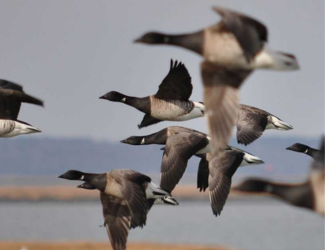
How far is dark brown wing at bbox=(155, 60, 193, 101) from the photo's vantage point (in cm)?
2327

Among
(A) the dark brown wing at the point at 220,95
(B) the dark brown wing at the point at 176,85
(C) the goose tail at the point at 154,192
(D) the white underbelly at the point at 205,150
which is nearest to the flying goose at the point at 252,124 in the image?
(D) the white underbelly at the point at 205,150

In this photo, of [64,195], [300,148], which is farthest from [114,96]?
[64,195]

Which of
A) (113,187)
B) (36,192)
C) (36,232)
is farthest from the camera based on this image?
(36,192)

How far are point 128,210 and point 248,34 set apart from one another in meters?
6.31

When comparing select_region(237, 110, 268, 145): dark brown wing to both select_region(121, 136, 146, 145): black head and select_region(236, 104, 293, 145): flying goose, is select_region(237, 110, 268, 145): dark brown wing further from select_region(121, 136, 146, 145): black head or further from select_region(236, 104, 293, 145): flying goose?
select_region(121, 136, 146, 145): black head

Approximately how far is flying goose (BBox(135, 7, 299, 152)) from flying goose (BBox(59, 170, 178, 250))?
4.42 metres

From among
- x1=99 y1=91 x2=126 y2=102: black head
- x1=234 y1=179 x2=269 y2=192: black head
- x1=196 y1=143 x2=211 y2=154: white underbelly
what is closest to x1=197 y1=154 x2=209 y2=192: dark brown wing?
x1=196 y1=143 x2=211 y2=154: white underbelly

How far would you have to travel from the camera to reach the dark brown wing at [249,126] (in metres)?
23.2

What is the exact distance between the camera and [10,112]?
23.6 meters

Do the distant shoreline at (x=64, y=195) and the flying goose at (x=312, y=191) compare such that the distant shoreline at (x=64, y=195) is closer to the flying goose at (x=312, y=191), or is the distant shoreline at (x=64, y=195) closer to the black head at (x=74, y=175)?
the black head at (x=74, y=175)

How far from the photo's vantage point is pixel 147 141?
82.8ft

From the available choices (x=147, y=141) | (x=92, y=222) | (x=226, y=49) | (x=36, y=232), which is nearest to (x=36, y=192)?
(x=92, y=222)

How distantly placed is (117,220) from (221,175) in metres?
2.86

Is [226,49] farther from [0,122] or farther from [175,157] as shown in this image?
[0,122]
